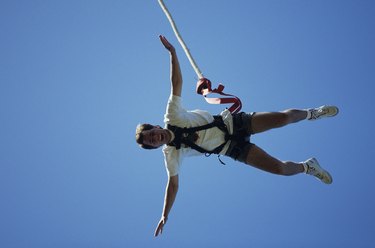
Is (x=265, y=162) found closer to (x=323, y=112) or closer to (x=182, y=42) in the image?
(x=323, y=112)

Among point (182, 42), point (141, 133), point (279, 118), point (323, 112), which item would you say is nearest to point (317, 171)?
point (323, 112)

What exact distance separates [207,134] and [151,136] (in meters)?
0.79

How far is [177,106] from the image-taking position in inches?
207

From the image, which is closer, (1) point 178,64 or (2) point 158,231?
(1) point 178,64

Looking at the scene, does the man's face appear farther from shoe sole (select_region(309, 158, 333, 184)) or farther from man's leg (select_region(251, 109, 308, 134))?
shoe sole (select_region(309, 158, 333, 184))

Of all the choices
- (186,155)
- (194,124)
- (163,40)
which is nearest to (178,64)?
(163,40)

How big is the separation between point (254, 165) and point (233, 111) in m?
0.80

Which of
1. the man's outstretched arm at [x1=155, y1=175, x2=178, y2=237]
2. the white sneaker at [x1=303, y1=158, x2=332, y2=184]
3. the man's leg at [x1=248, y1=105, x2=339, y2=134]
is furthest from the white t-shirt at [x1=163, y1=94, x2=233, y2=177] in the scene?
the white sneaker at [x1=303, y1=158, x2=332, y2=184]

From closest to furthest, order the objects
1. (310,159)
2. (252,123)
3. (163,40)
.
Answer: (163,40), (252,123), (310,159)

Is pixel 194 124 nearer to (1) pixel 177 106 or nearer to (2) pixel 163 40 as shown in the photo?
(1) pixel 177 106

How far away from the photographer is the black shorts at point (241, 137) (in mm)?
5496

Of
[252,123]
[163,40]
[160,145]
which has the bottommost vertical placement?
[160,145]

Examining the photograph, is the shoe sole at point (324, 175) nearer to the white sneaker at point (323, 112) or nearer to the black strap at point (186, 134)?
the white sneaker at point (323, 112)

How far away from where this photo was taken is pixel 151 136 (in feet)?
16.5
